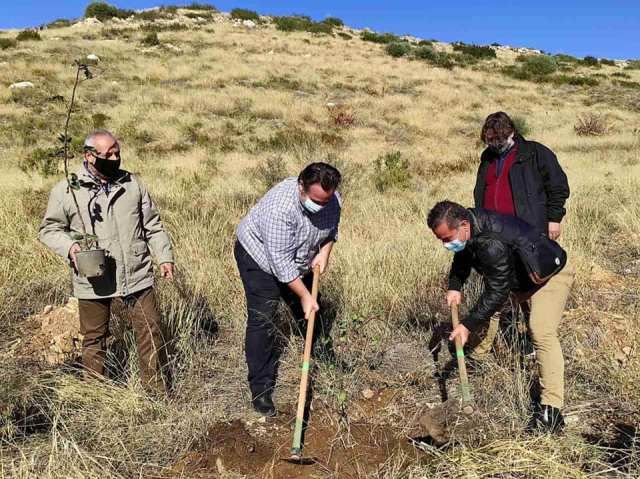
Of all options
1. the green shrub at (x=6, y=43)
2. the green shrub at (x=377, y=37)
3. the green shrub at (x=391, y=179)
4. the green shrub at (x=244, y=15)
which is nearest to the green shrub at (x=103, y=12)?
the green shrub at (x=244, y=15)

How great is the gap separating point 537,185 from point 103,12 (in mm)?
33025

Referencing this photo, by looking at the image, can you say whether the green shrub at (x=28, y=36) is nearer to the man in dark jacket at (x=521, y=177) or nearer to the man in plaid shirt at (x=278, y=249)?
the man in plaid shirt at (x=278, y=249)

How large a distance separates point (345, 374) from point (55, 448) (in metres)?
1.56

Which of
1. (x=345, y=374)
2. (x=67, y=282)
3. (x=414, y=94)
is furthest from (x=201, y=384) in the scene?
(x=414, y=94)

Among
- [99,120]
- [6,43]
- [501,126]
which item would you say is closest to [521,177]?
[501,126]

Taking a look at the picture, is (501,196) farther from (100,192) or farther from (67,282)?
(67,282)

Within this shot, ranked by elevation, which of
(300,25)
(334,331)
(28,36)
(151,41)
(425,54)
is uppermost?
(300,25)

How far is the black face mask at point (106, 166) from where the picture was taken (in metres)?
2.67

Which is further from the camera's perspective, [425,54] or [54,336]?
[425,54]

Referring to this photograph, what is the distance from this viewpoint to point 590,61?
29141 millimetres

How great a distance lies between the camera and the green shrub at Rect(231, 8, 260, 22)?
3262cm

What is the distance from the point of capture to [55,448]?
219cm

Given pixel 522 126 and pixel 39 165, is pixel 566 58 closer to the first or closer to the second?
pixel 522 126

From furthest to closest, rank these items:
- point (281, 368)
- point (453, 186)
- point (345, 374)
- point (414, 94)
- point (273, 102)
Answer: point (414, 94), point (273, 102), point (453, 186), point (281, 368), point (345, 374)
